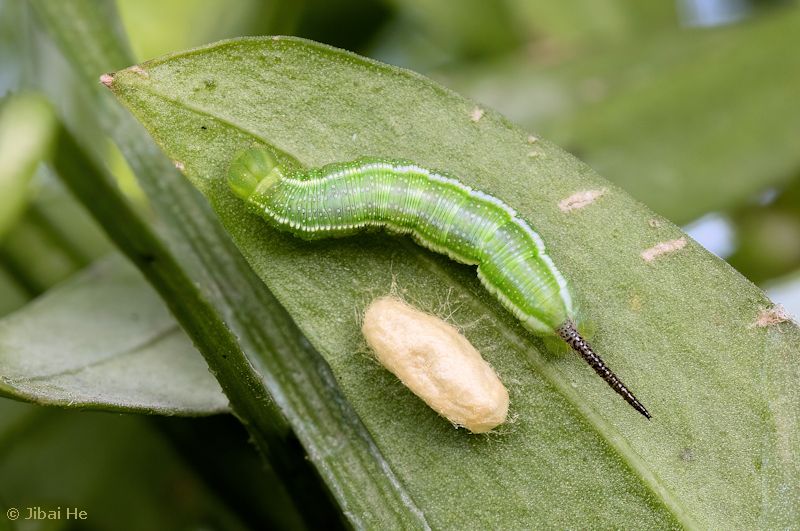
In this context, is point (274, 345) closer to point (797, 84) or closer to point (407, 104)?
point (407, 104)

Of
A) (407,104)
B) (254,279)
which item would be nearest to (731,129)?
(407,104)

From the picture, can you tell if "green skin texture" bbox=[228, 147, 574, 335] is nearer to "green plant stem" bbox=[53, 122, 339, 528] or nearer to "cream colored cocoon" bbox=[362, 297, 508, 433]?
"cream colored cocoon" bbox=[362, 297, 508, 433]

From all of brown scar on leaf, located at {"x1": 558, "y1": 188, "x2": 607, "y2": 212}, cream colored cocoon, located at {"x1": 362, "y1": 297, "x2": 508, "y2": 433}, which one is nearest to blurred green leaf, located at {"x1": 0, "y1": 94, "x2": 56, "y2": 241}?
cream colored cocoon, located at {"x1": 362, "y1": 297, "x2": 508, "y2": 433}

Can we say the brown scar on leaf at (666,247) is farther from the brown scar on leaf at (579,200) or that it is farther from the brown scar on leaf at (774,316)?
the brown scar on leaf at (774,316)

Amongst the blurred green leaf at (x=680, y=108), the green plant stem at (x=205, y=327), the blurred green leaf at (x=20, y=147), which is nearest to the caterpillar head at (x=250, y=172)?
the green plant stem at (x=205, y=327)

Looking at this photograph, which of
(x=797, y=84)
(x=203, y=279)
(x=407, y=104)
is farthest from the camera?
(x=797, y=84)

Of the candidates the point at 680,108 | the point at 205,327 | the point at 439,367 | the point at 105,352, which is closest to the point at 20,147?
the point at 105,352
